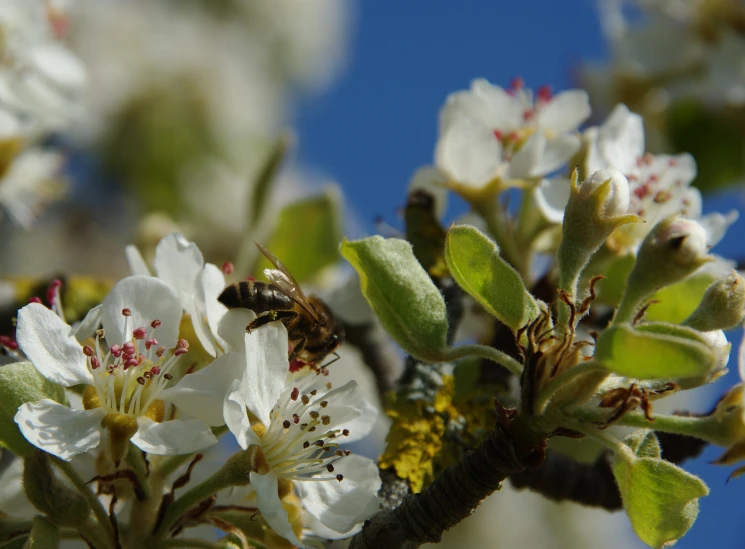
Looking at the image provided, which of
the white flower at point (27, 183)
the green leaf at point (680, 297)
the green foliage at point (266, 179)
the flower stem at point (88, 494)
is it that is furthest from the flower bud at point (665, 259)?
the white flower at point (27, 183)

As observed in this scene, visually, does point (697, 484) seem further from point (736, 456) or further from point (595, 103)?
point (595, 103)

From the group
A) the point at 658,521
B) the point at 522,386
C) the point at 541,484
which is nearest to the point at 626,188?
the point at 522,386

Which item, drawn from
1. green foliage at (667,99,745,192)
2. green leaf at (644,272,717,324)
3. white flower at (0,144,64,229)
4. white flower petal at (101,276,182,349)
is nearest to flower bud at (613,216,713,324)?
green leaf at (644,272,717,324)

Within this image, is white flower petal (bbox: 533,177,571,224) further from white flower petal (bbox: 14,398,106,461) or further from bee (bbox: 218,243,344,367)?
white flower petal (bbox: 14,398,106,461)

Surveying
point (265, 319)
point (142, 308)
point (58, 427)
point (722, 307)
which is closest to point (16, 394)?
point (58, 427)

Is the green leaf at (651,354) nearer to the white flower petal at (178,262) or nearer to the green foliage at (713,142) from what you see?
the white flower petal at (178,262)

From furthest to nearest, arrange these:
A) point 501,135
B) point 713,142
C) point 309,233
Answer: point 713,142 → point 309,233 → point 501,135

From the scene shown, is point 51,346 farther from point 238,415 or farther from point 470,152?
point 470,152
